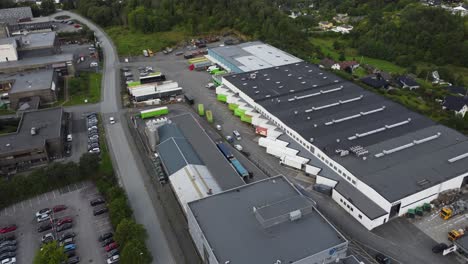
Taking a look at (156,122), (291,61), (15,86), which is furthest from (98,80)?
(291,61)

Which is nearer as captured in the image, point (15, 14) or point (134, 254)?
point (134, 254)

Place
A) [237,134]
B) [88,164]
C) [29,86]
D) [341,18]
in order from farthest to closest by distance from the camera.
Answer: [341,18] → [29,86] → [237,134] → [88,164]

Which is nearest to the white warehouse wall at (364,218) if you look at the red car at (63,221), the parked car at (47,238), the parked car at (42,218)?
the red car at (63,221)

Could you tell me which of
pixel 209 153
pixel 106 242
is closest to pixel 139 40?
pixel 209 153

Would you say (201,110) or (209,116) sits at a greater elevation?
(201,110)

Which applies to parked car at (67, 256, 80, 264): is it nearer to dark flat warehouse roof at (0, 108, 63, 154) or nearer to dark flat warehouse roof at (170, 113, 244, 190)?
dark flat warehouse roof at (170, 113, 244, 190)

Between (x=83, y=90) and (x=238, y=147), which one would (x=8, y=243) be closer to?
(x=238, y=147)

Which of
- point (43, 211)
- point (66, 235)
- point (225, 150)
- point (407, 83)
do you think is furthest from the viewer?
point (407, 83)
